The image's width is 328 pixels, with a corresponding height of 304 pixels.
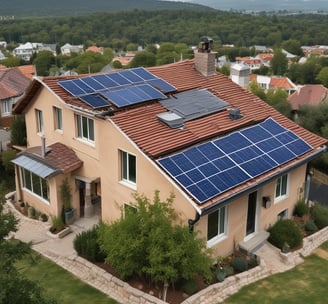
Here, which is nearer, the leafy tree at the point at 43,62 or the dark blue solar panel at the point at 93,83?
the dark blue solar panel at the point at 93,83

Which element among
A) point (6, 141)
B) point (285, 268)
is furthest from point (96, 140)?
point (6, 141)

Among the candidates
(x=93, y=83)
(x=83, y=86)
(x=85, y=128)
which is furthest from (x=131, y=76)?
(x=85, y=128)

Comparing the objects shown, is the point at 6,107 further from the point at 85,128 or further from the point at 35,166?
the point at 85,128

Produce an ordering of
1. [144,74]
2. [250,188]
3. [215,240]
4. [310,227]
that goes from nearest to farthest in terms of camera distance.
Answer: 1. [250,188]
2. [215,240]
3. [310,227]
4. [144,74]

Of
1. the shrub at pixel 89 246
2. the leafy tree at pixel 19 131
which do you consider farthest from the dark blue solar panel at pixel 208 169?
the leafy tree at pixel 19 131

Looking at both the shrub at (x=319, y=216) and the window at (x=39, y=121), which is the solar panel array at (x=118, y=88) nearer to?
the window at (x=39, y=121)

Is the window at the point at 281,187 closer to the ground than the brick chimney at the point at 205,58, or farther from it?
closer to the ground

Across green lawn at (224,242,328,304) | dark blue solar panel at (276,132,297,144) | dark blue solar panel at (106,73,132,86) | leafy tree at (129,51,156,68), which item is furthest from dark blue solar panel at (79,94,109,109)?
leafy tree at (129,51,156,68)

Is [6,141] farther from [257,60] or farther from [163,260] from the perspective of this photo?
[257,60]
